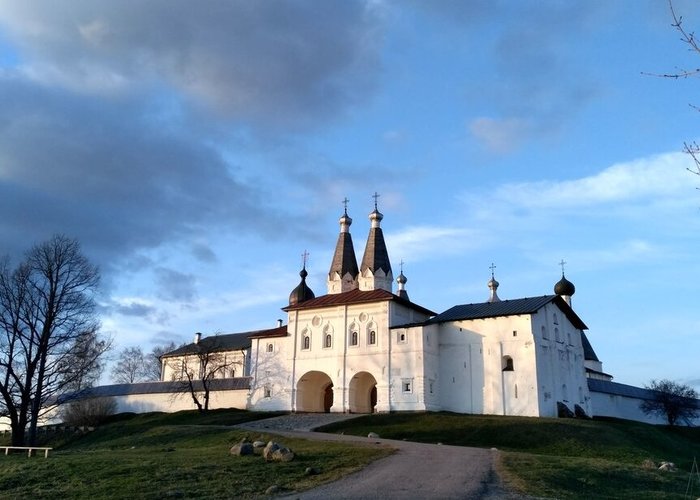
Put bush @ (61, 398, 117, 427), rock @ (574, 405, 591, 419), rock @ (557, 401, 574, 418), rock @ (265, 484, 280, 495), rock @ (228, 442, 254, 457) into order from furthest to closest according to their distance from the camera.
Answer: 1. bush @ (61, 398, 117, 427)
2. rock @ (574, 405, 591, 419)
3. rock @ (557, 401, 574, 418)
4. rock @ (228, 442, 254, 457)
5. rock @ (265, 484, 280, 495)

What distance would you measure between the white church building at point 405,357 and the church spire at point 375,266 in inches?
3.1

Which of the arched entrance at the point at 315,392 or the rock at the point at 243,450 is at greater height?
the arched entrance at the point at 315,392

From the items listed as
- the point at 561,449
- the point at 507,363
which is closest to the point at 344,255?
the point at 507,363

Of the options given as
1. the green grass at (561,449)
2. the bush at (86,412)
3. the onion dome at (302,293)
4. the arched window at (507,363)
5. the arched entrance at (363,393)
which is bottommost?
the green grass at (561,449)

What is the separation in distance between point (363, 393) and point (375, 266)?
8.78m

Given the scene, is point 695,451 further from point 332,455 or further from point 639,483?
point 332,455

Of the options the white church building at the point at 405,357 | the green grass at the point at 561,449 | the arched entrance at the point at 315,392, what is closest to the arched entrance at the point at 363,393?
the white church building at the point at 405,357

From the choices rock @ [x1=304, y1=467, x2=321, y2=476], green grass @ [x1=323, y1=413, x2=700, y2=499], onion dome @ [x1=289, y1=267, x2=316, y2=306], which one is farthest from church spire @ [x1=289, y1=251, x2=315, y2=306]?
rock @ [x1=304, y1=467, x2=321, y2=476]

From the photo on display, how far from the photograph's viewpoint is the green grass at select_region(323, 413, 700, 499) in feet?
51.9

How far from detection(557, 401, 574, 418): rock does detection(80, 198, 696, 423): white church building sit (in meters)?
0.13

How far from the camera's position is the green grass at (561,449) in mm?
15805

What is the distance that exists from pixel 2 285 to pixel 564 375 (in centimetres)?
3146

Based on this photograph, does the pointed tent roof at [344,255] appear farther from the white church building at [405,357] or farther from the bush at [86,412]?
the bush at [86,412]

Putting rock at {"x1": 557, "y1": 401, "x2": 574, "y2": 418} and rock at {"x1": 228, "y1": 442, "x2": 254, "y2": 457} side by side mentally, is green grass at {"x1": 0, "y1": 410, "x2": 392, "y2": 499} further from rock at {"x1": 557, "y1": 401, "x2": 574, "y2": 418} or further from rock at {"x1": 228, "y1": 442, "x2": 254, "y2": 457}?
rock at {"x1": 557, "y1": 401, "x2": 574, "y2": 418}
